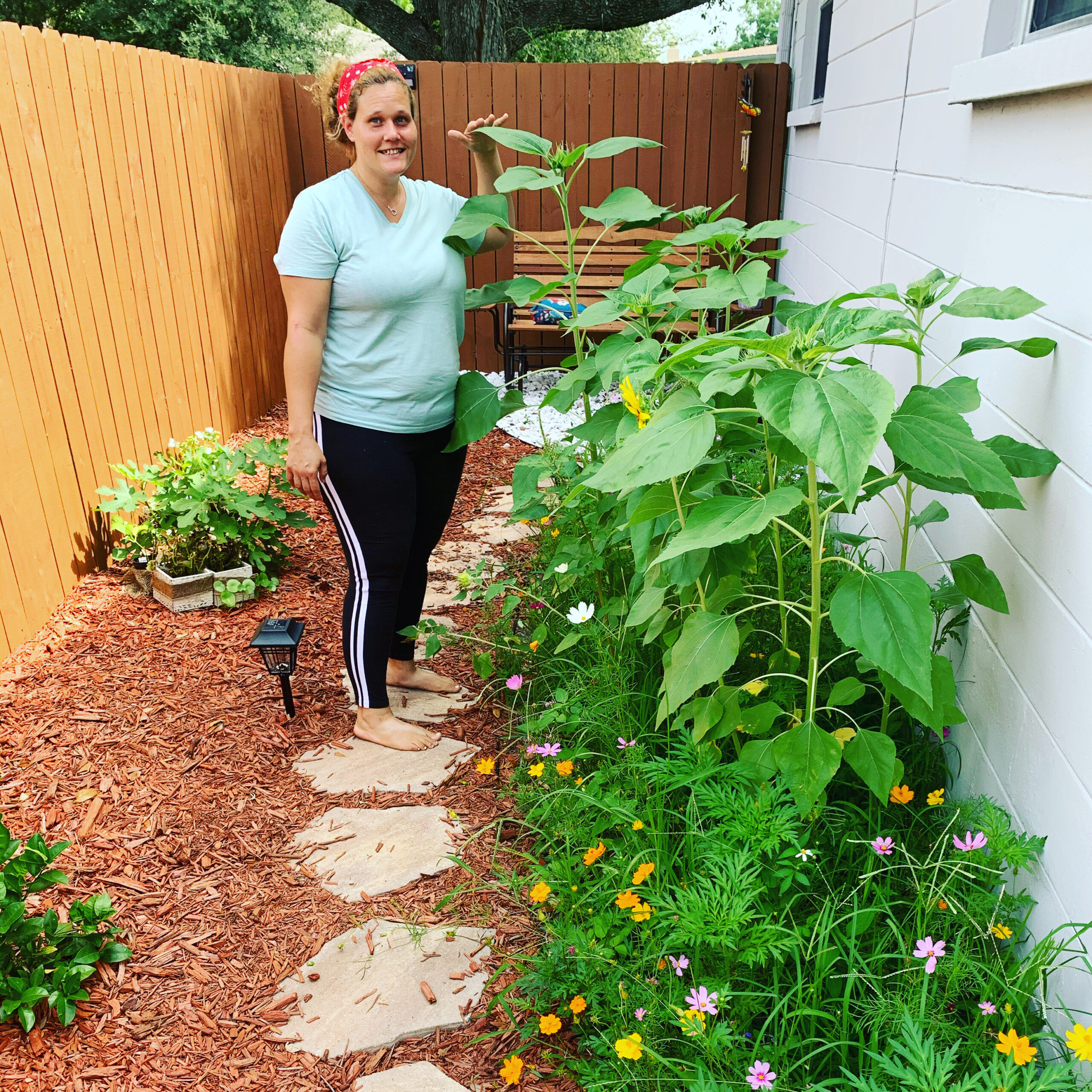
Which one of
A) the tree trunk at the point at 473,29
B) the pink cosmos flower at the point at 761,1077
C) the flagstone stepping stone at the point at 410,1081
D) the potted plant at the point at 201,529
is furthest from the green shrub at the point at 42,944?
the tree trunk at the point at 473,29

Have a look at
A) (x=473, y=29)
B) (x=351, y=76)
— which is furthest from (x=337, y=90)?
(x=473, y=29)

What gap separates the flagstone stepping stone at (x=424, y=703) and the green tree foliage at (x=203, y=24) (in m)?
14.7

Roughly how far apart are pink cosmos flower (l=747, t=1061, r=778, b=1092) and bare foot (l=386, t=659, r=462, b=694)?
1.79 meters

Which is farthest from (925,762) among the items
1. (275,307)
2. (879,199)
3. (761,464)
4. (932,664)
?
(275,307)

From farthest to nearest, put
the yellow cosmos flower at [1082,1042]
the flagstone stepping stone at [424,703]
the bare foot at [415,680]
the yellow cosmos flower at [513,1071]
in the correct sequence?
the bare foot at [415,680] → the flagstone stepping stone at [424,703] → the yellow cosmos flower at [513,1071] → the yellow cosmos flower at [1082,1042]

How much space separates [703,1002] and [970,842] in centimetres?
55

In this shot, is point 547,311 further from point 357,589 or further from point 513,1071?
point 513,1071

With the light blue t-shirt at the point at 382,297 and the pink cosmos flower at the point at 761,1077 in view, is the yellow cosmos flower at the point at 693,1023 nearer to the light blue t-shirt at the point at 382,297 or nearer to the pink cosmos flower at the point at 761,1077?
the pink cosmos flower at the point at 761,1077

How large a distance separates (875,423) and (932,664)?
0.66 metres

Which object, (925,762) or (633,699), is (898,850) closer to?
(925,762)

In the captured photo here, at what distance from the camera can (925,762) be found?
2.05m

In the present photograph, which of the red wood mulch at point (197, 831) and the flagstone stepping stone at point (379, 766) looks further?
the flagstone stepping stone at point (379, 766)

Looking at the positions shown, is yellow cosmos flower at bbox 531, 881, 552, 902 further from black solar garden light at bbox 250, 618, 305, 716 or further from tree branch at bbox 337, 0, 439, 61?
tree branch at bbox 337, 0, 439, 61

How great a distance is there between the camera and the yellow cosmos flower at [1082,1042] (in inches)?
44.0
